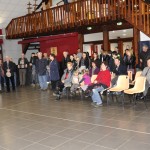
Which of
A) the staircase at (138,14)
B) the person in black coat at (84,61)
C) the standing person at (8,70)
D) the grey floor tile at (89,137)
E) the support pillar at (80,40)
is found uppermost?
the staircase at (138,14)

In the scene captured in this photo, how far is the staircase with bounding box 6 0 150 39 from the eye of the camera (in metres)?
7.73

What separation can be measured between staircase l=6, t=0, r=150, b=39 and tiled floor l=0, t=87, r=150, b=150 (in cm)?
325

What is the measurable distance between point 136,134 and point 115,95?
9.56 ft

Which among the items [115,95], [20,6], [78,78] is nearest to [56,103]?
[78,78]

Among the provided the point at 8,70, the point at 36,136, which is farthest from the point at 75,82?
the point at 8,70

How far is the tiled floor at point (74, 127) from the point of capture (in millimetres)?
3536

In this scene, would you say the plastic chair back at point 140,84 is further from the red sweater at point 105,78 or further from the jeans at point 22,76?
the jeans at point 22,76

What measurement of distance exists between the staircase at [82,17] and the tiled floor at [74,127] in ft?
10.7

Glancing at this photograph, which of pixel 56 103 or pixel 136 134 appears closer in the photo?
pixel 136 134

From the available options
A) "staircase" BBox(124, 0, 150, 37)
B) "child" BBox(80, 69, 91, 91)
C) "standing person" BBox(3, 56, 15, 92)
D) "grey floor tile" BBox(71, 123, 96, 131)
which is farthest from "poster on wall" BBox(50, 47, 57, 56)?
"grey floor tile" BBox(71, 123, 96, 131)

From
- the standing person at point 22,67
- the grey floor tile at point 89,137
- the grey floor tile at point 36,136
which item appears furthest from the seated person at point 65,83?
the standing person at point 22,67

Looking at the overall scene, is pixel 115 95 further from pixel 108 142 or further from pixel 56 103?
pixel 108 142

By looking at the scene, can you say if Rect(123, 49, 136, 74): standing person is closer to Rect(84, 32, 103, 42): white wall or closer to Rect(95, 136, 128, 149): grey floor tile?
Rect(84, 32, 103, 42): white wall

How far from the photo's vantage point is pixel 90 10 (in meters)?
8.93
